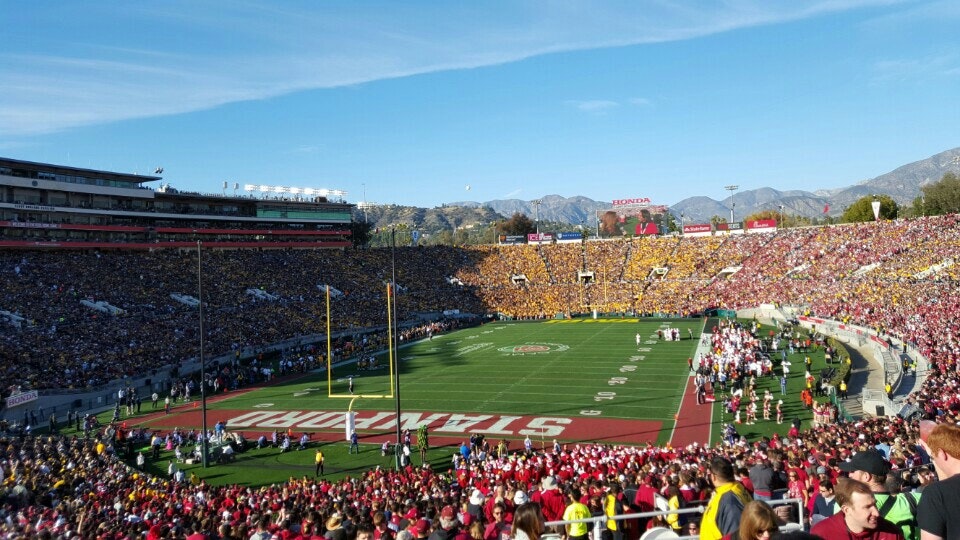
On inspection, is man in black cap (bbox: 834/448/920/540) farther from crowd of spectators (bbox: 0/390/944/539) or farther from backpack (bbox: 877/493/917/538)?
crowd of spectators (bbox: 0/390/944/539)

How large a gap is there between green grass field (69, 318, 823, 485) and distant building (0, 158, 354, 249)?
93.2 ft

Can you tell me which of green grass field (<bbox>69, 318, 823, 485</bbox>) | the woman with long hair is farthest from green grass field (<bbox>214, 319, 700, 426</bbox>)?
the woman with long hair

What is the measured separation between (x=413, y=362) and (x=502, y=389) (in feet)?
32.1

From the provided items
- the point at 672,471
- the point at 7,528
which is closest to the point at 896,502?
the point at 672,471

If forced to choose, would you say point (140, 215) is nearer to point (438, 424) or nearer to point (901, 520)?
point (438, 424)

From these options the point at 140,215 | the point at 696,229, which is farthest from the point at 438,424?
the point at 696,229

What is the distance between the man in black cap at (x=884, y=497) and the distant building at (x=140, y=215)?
54.5m

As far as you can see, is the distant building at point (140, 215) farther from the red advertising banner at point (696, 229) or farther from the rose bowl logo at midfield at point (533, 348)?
the red advertising banner at point (696, 229)

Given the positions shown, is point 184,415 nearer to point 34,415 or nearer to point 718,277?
point 34,415

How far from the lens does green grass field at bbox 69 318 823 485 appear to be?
67.9 ft

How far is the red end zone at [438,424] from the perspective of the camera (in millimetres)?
21578

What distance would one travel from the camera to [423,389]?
3011 cm

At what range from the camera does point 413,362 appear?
3744cm

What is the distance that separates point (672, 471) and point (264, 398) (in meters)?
23.7
